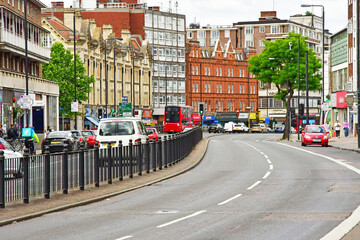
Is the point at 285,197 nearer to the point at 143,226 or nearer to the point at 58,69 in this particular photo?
the point at 143,226

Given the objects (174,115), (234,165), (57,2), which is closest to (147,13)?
(57,2)

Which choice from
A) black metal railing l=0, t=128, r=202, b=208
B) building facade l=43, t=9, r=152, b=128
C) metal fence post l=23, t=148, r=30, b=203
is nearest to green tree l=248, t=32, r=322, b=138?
building facade l=43, t=9, r=152, b=128

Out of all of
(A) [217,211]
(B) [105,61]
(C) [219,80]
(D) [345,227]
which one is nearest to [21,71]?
(B) [105,61]

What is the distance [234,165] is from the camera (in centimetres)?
3272

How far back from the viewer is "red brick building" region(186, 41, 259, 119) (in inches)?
5876

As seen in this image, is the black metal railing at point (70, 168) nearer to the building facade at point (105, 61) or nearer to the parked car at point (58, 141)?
the parked car at point (58, 141)

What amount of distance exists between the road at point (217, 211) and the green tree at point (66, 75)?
55781mm

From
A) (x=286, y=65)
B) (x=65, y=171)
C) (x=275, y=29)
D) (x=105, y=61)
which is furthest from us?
(x=275, y=29)

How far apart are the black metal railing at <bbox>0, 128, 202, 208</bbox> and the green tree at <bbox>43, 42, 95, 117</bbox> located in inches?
2070

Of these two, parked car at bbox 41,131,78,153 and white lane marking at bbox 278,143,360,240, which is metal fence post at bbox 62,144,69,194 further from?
parked car at bbox 41,131,78,153

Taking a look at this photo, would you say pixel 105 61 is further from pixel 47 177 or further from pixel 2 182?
pixel 2 182

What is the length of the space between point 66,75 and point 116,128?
51734 millimetres

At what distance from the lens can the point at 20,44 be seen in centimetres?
6381

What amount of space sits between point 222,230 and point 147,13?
405ft
